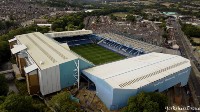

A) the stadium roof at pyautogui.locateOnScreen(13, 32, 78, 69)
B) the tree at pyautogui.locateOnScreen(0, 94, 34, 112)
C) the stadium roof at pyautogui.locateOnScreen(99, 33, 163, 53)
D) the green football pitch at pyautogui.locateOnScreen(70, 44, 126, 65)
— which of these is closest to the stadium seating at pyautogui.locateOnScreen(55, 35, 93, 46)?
the green football pitch at pyautogui.locateOnScreen(70, 44, 126, 65)

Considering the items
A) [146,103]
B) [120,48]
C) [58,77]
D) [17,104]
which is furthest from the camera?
[120,48]

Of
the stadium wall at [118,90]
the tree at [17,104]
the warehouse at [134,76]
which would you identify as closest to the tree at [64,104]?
the tree at [17,104]

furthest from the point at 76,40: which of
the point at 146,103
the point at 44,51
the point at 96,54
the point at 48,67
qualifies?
the point at 146,103

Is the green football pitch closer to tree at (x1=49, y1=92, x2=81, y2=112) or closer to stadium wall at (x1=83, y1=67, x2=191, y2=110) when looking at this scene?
stadium wall at (x1=83, y1=67, x2=191, y2=110)

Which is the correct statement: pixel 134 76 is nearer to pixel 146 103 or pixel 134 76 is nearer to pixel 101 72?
pixel 101 72

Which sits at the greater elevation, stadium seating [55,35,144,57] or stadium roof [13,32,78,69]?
stadium roof [13,32,78,69]

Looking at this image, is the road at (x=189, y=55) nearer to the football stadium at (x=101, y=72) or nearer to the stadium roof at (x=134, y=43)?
the football stadium at (x=101, y=72)
